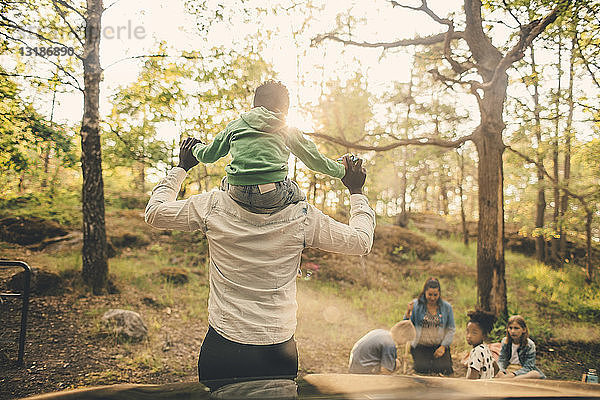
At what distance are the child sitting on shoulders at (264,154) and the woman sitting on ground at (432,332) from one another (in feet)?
16.1

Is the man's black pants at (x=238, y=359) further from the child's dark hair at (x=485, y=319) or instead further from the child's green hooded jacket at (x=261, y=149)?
the child's dark hair at (x=485, y=319)

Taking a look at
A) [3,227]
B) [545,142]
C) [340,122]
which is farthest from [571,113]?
[3,227]

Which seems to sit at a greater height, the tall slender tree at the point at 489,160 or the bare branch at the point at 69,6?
the bare branch at the point at 69,6

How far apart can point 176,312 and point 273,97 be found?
6.73 m

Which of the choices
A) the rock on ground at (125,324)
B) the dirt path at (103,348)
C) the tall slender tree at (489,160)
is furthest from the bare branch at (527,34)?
the rock on ground at (125,324)

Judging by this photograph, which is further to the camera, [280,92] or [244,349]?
[280,92]

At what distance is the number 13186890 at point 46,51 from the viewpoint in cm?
662

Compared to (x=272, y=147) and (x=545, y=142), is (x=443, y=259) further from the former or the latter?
(x=272, y=147)

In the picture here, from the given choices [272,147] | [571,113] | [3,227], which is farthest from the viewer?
[571,113]

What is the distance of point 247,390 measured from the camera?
2.98ft

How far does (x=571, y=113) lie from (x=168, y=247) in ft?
36.0

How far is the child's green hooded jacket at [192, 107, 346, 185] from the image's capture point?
154 cm

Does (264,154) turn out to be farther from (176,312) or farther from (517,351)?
(176,312)

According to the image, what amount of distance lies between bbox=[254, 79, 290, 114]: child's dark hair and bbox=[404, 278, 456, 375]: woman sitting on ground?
5.11 meters
